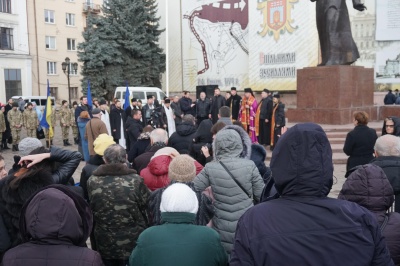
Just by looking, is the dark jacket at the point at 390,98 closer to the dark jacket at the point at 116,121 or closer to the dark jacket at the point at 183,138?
the dark jacket at the point at 116,121

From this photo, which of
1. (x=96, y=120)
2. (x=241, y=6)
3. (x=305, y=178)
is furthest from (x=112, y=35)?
(x=305, y=178)

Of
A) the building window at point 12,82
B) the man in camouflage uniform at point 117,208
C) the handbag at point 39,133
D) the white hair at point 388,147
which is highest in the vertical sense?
the building window at point 12,82

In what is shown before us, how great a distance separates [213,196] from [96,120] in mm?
7343

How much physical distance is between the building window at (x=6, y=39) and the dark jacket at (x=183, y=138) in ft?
127

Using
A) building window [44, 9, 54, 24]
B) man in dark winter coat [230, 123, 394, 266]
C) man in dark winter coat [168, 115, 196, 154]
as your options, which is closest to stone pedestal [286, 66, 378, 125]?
man in dark winter coat [168, 115, 196, 154]

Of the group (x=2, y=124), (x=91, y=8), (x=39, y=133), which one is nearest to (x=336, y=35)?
(x=2, y=124)

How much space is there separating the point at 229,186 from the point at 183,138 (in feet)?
9.93

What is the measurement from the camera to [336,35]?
1396cm

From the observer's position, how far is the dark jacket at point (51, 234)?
2.18 meters

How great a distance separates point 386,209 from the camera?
2797mm

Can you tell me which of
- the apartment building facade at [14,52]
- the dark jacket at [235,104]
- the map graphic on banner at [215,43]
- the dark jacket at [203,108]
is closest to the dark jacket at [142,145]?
the dark jacket at [235,104]

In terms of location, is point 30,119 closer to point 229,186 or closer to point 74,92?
point 229,186

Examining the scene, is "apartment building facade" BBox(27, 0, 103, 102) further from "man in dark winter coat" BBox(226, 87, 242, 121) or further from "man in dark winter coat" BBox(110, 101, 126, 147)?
"man in dark winter coat" BBox(110, 101, 126, 147)

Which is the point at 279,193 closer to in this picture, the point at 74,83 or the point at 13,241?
the point at 13,241
